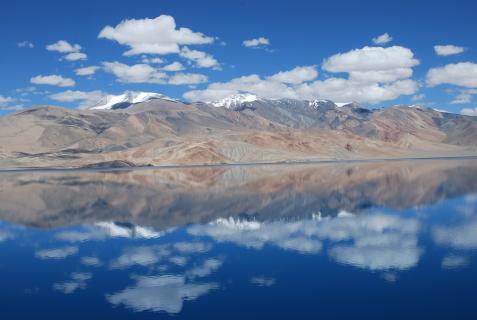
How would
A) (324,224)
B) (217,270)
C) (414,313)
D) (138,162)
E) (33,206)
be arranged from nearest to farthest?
(414,313) → (217,270) → (324,224) → (33,206) → (138,162)

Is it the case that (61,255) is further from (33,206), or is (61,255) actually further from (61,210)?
(33,206)

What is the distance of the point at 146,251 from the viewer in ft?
119

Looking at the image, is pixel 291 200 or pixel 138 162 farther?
pixel 138 162

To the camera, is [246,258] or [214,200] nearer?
[246,258]

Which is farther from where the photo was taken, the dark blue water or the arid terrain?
the arid terrain

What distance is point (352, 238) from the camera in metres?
38.0

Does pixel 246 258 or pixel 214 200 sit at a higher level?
pixel 214 200

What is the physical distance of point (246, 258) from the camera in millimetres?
32750

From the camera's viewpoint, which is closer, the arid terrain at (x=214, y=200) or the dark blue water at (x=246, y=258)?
the dark blue water at (x=246, y=258)

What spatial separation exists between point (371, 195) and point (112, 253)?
38824mm

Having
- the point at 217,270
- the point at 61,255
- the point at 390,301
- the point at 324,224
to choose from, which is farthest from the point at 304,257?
the point at 61,255

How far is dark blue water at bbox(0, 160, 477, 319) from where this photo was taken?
2300cm

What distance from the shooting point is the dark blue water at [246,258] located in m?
23.0

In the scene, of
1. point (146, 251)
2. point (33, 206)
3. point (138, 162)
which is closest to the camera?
point (146, 251)
